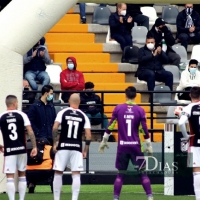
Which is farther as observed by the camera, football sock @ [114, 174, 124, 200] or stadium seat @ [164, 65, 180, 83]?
stadium seat @ [164, 65, 180, 83]

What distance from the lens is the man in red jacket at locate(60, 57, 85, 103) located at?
25.6 meters

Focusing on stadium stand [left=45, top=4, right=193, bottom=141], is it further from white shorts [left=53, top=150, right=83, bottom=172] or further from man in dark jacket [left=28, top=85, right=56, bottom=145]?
A: white shorts [left=53, top=150, right=83, bottom=172]

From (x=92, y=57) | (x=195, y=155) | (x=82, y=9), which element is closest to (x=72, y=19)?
(x=82, y=9)

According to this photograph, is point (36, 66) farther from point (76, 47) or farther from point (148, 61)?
point (76, 47)

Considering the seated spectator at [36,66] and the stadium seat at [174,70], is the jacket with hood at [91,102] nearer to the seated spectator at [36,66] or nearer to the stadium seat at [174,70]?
the seated spectator at [36,66]

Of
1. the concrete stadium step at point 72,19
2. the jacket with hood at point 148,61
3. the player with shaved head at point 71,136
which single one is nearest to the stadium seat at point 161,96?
the jacket with hood at point 148,61

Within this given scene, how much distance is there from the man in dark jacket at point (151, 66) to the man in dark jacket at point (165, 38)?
0.80m

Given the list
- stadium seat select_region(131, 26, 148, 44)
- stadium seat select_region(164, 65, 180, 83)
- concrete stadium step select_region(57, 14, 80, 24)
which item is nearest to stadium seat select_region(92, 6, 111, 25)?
concrete stadium step select_region(57, 14, 80, 24)

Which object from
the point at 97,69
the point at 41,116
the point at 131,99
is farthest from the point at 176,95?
the point at 131,99

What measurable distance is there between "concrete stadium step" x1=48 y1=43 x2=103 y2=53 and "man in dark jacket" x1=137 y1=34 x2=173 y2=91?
2137 mm

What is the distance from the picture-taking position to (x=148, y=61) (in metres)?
26.9

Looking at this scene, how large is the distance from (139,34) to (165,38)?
2.94 ft

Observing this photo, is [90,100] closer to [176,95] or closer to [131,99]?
[176,95]

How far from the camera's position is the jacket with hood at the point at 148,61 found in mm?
26781
